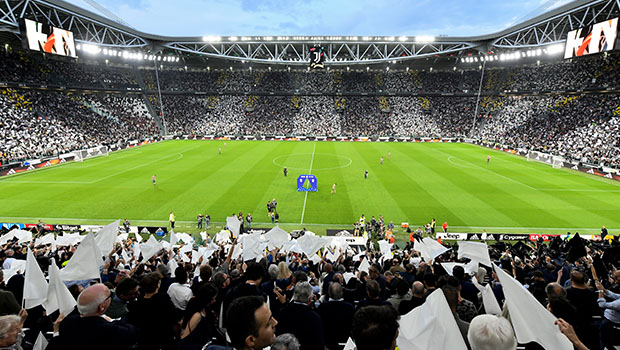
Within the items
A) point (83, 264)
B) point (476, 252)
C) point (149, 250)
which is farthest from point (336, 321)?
point (149, 250)

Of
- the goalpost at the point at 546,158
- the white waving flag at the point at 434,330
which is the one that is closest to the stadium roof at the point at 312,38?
the goalpost at the point at 546,158

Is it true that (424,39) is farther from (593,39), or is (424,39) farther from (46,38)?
(46,38)

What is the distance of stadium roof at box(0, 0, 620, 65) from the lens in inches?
1751

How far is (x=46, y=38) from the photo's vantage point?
42.5 metres

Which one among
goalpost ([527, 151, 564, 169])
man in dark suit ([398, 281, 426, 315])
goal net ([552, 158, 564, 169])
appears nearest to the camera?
man in dark suit ([398, 281, 426, 315])

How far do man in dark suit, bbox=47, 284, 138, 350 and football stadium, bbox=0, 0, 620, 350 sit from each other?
0.07ft

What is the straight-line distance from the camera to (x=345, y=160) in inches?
1847

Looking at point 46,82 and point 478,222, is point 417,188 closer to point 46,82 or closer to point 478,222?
point 478,222

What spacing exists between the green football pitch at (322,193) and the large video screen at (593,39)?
1665cm

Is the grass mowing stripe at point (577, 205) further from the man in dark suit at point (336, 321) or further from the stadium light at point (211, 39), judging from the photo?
the stadium light at point (211, 39)

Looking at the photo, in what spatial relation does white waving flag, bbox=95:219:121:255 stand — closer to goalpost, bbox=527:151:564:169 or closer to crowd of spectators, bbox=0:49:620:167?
crowd of spectators, bbox=0:49:620:167

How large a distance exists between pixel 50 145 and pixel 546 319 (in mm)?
58148

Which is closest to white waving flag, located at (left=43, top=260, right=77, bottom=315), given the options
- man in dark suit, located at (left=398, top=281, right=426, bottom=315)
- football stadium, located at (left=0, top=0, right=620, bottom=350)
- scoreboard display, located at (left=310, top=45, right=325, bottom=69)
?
football stadium, located at (left=0, top=0, right=620, bottom=350)

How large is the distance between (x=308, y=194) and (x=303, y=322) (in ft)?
85.7
